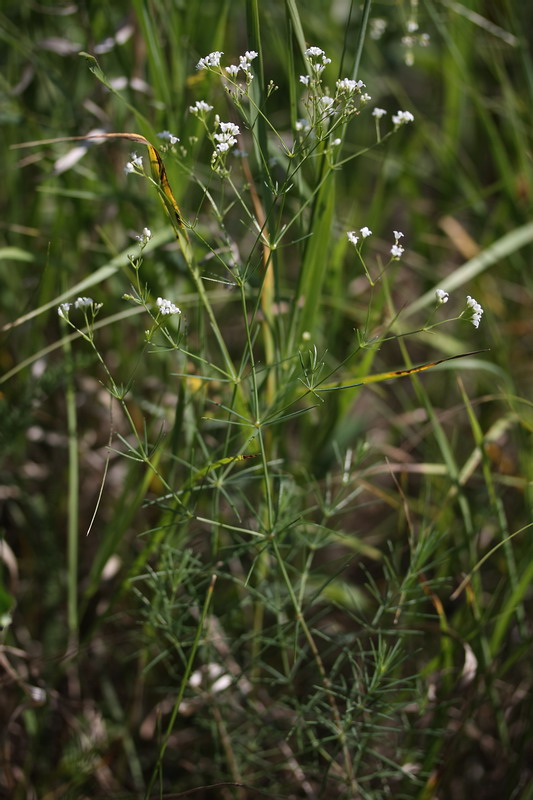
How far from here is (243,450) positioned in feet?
3.59

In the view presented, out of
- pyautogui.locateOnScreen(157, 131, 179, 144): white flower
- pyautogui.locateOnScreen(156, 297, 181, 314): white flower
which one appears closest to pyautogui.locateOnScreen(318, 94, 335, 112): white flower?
pyautogui.locateOnScreen(157, 131, 179, 144): white flower

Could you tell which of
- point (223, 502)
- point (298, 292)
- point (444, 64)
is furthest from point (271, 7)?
point (223, 502)

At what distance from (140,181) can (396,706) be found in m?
1.25

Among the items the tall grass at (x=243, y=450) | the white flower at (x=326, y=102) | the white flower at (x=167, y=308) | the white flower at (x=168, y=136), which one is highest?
the white flower at (x=326, y=102)

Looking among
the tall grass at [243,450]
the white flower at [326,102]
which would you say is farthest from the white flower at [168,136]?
the white flower at [326,102]

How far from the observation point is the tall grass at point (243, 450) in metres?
1.15

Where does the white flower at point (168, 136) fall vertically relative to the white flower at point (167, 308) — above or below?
above

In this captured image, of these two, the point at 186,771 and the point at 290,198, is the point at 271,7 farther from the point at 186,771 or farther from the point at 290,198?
the point at 186,771

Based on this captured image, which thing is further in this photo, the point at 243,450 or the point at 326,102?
the point at 243,450

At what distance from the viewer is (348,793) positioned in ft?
3.95

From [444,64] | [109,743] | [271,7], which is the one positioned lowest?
[109,743]

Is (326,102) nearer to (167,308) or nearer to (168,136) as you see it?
(168,136)

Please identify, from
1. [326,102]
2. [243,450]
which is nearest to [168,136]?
[326,102]

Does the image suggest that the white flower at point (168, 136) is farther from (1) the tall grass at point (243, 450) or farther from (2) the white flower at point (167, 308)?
(2) the white flower at point (167, 308)
